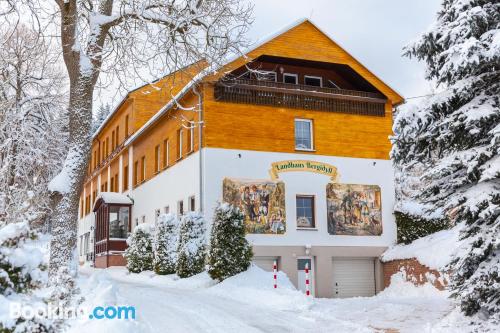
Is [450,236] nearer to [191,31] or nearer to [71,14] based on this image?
[191,31]

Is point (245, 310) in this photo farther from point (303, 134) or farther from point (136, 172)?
point (136, 172)

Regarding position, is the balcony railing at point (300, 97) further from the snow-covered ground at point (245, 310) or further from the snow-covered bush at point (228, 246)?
the snow-covered ground at point (245, 310)

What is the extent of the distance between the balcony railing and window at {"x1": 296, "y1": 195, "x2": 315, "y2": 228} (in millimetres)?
3951

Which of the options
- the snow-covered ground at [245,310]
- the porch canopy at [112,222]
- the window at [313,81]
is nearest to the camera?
the snow-covered ground at [245,310]

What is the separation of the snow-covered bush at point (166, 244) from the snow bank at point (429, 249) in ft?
29.3

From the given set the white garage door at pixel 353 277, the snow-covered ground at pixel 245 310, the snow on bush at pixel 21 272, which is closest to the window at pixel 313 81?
the white garage door at pixel 353 277

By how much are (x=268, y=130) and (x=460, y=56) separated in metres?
14.3

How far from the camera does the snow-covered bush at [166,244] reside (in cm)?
2386

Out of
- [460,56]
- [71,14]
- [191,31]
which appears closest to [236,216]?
[191,31]

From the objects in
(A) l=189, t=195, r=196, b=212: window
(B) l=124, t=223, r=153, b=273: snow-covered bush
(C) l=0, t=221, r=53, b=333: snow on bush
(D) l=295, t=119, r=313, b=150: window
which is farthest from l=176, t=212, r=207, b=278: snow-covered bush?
(C) l=0, t=221, r=53, b=333: snow on bush

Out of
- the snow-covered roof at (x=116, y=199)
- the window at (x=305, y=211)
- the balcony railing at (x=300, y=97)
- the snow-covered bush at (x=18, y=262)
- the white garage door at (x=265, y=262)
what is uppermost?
the balcony railing at (x=300, y=97)

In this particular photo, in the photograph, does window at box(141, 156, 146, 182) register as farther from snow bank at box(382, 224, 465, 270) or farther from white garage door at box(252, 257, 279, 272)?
snow bank at box(382, 224, 465, 270)

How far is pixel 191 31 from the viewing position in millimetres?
14227

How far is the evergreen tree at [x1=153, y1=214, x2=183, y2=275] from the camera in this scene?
78.3 feet
